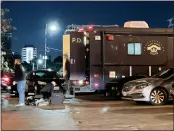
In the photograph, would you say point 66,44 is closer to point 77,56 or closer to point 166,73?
point 77,56

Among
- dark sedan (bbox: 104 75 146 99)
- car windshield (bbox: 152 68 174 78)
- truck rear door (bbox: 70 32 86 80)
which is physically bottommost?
dark sedan (bbox: 104 75 146 99)

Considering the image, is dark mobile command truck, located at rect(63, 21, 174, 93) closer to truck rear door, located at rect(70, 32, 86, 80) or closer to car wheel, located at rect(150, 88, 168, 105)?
truck rear door, located at rect(70, 32, 86, 80)

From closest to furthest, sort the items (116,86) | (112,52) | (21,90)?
(21,90)
(112,52)
(116,86)

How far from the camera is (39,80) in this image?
60.1 feet

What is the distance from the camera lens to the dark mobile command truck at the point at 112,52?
16.1 metres

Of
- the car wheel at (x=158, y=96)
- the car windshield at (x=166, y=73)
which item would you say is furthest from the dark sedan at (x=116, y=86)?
the car wheel at (x=158, y=96)

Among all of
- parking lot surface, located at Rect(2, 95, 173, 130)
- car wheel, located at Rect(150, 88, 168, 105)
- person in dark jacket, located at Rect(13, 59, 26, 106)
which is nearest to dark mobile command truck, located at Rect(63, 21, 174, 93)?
car wheel, located at Rect(150, 88, 168, 105)

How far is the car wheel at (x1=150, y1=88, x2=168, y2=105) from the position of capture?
1426cm

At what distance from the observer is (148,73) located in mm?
16719

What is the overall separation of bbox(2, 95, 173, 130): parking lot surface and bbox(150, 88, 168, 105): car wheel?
858mm

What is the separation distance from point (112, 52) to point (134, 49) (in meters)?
0.98

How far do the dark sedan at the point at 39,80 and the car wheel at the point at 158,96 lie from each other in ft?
16.8

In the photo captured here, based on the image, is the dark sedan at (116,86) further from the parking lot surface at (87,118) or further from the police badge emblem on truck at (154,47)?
the parking lot surface at (87,118)

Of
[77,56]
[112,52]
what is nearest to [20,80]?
[77,56]
